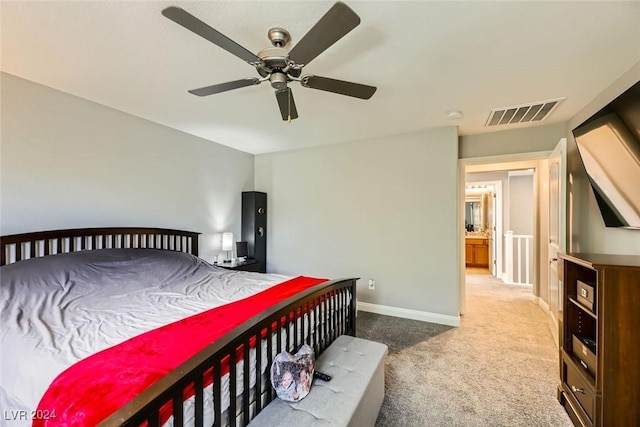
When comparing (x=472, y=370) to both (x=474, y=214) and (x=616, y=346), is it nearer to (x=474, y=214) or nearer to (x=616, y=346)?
(x=616, y=346)

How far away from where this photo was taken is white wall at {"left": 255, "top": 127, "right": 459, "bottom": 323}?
3477 millimetres

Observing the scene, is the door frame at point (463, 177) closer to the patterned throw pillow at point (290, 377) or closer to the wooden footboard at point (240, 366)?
the wooden footboard at point (240, 366)

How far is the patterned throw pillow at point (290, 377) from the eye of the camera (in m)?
1.38

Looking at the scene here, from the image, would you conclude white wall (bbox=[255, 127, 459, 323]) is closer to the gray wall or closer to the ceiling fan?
the gray wall

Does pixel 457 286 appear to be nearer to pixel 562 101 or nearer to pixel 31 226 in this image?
pixel 562 101

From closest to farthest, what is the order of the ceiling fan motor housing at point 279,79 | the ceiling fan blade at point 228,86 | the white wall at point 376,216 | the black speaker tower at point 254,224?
the ceiling fan motor housing at point 279,79 < the ceiling fan blade at point 228,86 < the white wall at point 376,216 < the black speaker tower at point 254,224

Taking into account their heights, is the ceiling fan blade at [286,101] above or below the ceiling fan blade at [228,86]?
below

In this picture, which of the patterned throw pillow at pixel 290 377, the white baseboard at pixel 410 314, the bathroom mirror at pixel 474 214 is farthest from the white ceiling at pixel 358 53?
the bathroom mirror at pixel 474 214

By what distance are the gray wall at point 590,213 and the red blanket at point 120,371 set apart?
2900mm

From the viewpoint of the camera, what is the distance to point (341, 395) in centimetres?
143

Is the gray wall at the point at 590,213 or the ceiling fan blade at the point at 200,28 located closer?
the ceiling fan blade at the point at 200,28

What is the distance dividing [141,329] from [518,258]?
20.8 ft

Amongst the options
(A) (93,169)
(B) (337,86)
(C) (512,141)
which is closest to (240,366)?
(B) (337,86)

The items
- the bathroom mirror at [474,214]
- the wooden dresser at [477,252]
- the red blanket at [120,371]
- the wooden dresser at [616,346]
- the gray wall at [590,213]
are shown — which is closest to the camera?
the red blanket at [120,371]
